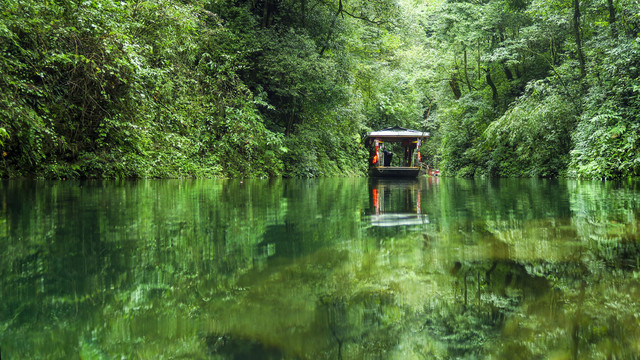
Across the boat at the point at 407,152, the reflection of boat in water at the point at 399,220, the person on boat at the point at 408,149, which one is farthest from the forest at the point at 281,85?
the reflection of boat in water at the point at 399,220

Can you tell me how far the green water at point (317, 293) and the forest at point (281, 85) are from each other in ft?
15.6

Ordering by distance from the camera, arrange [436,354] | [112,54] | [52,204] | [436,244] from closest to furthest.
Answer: [436,354], [436,244], [52,204], [112,54]

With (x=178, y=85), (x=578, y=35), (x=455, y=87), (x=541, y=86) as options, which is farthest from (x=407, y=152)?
(x=178, y=85)

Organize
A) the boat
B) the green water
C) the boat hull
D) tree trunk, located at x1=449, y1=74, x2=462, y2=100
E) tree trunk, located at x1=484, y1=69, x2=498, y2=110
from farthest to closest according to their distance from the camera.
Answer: tree trunk, located at x1=449, y1=74, x2=462, y2=100 → tree trunk, located at x1=484, y1=69, x2=498, y2=110 → the boat → the boat hull → the green water

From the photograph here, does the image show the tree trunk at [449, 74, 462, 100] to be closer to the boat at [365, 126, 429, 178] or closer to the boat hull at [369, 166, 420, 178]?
the boat at [365, 126, 429, 178]

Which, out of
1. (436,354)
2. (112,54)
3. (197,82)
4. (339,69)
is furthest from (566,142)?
(436,354)

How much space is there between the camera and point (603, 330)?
80cm

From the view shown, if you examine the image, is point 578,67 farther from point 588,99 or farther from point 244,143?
point 244,143

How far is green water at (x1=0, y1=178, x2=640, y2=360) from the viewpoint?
2.45 ft

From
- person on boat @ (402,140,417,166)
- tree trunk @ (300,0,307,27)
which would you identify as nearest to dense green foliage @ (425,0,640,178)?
person on boat @ (402,140,417,166)

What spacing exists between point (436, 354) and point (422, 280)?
1.38 ft

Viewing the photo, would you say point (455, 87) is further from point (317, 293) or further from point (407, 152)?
point (317, 293)

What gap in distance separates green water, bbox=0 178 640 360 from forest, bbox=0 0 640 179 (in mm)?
4745

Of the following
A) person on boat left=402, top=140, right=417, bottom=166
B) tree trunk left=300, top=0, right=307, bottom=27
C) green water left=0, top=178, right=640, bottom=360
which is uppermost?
tree trunk left=300, top=0, right=307, bottom=27
